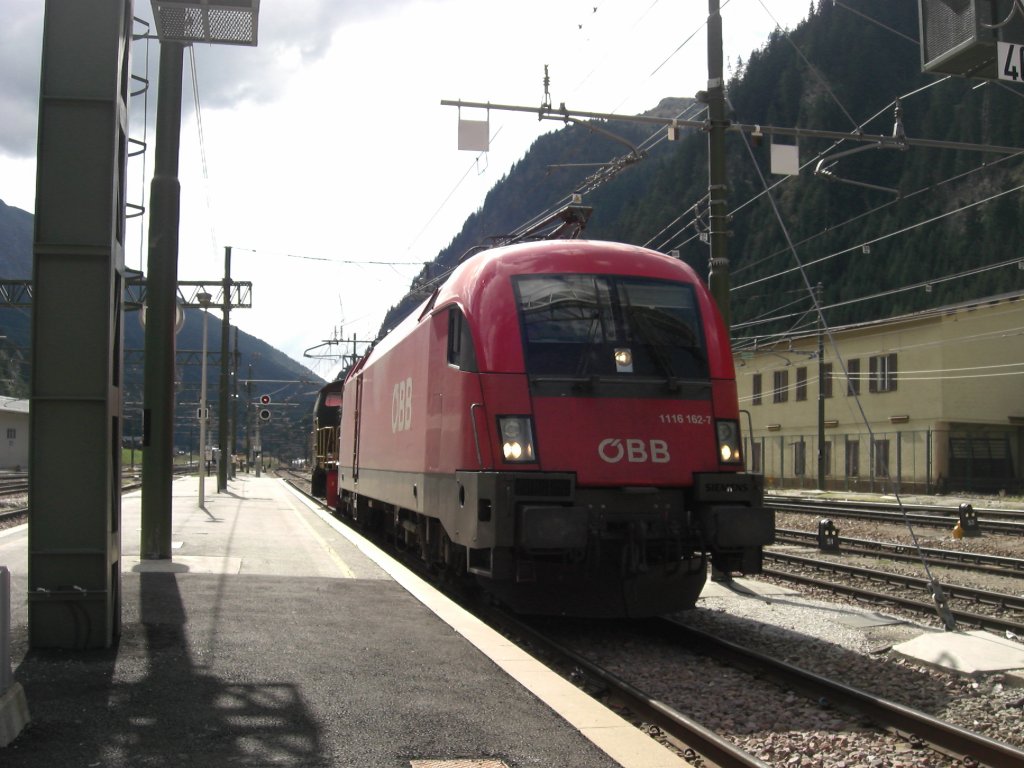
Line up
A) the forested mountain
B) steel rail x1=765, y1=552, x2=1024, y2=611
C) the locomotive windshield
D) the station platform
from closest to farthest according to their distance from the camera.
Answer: the station platform < the locomotive windshield < steel rail x1=765, y1=552, x2=1024, y2=611 < the forested mountain

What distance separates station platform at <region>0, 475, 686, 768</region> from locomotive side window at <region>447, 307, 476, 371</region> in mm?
2085

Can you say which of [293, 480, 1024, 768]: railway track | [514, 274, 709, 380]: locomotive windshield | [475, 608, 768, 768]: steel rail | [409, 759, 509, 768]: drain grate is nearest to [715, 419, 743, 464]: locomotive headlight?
[514, 274, 709, 380]: locomotive windshield

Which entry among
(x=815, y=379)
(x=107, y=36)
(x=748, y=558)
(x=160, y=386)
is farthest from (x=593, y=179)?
(x=815, y=379)

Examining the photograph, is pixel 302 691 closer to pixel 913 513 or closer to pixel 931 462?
pixel 913 513

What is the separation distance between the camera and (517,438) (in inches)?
345

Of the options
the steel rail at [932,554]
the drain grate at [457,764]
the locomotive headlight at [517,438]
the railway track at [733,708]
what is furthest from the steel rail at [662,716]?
the steel rail at [932,554]

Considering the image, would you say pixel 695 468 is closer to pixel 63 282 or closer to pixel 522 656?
pixel 522 656

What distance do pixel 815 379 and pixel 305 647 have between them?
150ft

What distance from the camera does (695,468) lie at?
916cm

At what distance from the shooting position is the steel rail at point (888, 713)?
5.68 m

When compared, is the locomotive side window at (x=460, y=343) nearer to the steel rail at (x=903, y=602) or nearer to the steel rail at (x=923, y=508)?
the steel rail at (x=903, y=602)

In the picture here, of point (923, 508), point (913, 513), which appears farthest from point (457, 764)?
point (913, 513)

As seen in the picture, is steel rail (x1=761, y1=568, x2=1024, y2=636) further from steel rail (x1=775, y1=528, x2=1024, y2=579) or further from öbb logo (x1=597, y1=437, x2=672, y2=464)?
steel rail (x1=775, y1=528, x2=1024, y2=579)

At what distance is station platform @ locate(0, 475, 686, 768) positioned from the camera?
4969mm
